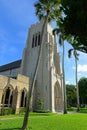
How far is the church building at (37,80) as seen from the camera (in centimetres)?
2820

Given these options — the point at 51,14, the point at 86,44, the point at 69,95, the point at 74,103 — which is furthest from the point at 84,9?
the point at 74,103

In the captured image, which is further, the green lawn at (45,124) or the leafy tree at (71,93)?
the leafy tree at (71,93)

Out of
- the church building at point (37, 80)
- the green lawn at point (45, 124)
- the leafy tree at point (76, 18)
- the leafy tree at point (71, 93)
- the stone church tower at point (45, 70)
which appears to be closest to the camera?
the leafy tree at point (76, 18)

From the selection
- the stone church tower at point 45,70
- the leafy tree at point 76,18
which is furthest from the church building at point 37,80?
the leafy tree at point 76,18

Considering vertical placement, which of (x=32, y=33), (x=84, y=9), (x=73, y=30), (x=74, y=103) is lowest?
(x=74, y=103)

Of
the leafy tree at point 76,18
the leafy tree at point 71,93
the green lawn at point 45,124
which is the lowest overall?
the green lawn at point 45,124

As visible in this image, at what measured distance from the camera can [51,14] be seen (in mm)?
20328

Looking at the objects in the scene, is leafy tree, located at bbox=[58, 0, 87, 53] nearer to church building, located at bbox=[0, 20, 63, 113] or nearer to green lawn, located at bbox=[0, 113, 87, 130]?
green lawn, located at bbox=[0, 113, 87, 130]

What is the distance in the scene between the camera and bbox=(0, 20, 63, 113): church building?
92.5ft

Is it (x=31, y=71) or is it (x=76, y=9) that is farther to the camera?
(x=31, y=71)

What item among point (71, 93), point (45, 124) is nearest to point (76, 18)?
point (45, 124)

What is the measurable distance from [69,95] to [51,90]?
129ft

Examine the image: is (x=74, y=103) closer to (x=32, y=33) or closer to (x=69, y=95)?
(x=69, y=95)

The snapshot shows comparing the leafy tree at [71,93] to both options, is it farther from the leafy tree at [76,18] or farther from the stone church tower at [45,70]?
the leafy tree at [76,18]
